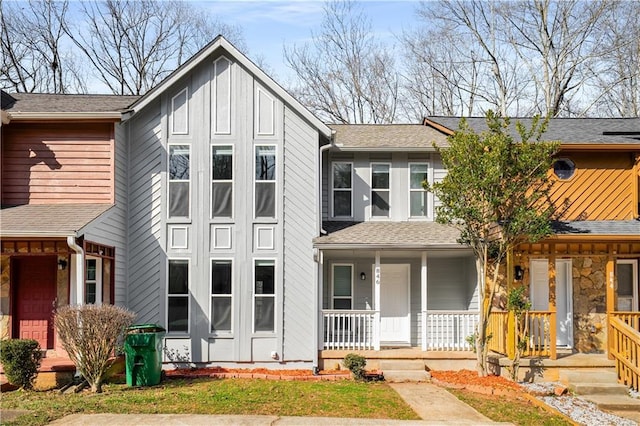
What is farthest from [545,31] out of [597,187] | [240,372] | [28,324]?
[28,324]

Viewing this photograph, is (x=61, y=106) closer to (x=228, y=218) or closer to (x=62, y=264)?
(x=62, y=264)

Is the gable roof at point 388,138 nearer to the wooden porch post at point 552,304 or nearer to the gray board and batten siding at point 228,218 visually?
the gray board and batten siding at point 228,218

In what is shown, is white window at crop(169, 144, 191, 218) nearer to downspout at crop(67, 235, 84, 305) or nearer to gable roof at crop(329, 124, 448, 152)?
downspout at crop(67, 235, 84, 305)

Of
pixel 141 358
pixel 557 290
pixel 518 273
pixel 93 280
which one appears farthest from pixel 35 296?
pixel 557 290

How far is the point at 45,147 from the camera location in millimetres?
14781

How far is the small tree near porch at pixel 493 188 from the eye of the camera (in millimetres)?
13031

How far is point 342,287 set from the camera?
55.7 feet

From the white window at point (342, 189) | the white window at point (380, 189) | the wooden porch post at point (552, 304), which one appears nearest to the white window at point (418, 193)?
the white window at point (380, 189)

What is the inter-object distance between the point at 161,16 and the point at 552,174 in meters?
23.9

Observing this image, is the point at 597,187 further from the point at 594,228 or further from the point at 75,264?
the point at 75,264

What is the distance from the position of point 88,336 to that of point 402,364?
644cm

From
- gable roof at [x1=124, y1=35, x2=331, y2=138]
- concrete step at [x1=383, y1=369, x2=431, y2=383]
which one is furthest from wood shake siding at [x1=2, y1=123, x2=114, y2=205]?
concrete step at [x1=383, y1=369, x2=431, y2=383]

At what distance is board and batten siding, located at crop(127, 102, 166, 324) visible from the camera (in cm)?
1494

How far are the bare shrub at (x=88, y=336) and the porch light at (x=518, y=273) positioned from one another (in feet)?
28.1
